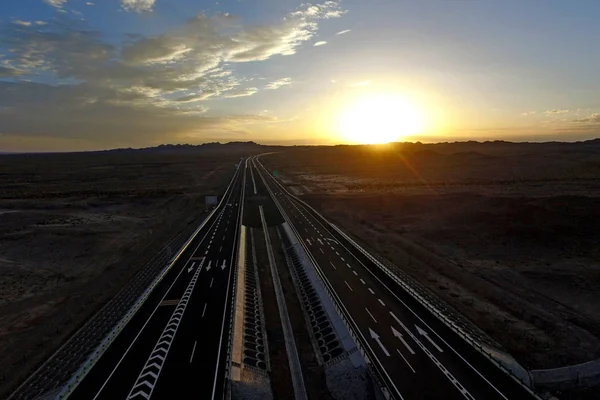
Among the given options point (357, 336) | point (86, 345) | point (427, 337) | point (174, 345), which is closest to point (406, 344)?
point (427, 337)

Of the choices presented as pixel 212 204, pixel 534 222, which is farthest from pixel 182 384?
pixel 212 204

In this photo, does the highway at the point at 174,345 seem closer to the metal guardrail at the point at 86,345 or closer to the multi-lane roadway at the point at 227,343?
the multi-lane roadway at the point at 227,343

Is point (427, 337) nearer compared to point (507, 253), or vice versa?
point (427, 337)

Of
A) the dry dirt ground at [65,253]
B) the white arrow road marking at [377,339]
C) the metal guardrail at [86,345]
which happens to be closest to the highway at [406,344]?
the white arrow road marking at [377,339]

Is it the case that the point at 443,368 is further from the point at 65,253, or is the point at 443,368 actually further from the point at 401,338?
the point at 65,253

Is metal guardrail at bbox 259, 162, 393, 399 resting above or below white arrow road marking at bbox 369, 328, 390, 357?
above

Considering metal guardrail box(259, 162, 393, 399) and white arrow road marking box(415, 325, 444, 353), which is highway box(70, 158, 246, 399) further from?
white arrow road marking box(415, 325, 444, 353)

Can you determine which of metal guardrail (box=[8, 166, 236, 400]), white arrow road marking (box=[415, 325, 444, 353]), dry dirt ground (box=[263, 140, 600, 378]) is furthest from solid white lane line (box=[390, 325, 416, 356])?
metal guardrail (box=[8, 166, 236, 400])
